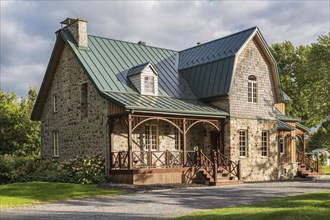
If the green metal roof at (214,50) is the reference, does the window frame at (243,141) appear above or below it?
below

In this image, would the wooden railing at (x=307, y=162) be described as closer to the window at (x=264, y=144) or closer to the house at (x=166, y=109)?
the house at (x=166, y=109)

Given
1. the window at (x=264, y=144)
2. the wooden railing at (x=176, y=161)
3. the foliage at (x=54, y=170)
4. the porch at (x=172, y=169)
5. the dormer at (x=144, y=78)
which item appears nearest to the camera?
the porch at (x=172, y=169)

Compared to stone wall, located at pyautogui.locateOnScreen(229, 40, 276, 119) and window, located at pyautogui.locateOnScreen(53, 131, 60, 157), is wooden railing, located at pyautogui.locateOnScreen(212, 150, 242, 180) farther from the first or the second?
window, located at pyautogui.locateOnScreen(53, 131, 60, 157)

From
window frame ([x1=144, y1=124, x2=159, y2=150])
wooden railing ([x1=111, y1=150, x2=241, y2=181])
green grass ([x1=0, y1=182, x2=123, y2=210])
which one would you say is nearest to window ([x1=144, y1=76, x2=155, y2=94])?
window frame ([x1=144, y1=124, x2=159, y2=150])

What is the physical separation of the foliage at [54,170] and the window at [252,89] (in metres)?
9.55

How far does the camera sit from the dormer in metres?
24.0

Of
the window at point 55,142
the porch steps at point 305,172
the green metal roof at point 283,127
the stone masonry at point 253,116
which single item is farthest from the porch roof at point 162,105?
the porch steps at point 305,172

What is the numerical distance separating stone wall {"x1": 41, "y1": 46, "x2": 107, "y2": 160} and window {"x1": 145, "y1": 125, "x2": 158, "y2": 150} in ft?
7.87

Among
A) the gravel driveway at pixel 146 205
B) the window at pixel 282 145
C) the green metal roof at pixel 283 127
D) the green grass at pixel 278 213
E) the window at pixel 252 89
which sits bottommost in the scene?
the gravel driveway at pixel 146 205

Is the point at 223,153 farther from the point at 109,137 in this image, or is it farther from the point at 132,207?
the point at 132,207

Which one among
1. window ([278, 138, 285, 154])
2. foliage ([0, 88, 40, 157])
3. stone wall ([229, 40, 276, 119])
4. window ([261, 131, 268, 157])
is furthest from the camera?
foliage ([0, 88, 40, 157])

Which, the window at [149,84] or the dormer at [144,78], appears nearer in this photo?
the dormer at [144,78]

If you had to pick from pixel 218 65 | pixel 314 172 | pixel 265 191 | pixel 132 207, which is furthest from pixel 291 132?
pixel 132 207

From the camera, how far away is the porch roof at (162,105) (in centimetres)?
2123
